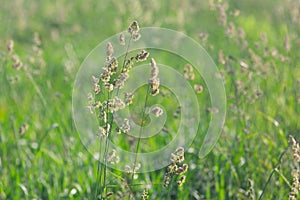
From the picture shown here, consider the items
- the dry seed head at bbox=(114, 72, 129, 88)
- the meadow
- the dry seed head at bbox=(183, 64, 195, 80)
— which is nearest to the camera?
the dry seed head at bbox=(114, 72, 129, 88)

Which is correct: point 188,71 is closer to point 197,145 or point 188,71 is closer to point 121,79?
point 197,145

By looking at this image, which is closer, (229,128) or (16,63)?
(16,63)

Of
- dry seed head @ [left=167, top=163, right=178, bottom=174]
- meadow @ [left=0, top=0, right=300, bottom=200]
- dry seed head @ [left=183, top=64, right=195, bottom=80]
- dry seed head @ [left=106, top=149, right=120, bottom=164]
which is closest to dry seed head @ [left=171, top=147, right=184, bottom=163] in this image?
dry seed head @ [left=167, top=163, right=178, bottom=174]

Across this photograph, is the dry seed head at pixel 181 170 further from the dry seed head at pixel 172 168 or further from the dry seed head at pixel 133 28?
the dry seed head at pixel 133 28

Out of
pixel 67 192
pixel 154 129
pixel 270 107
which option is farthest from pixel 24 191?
pixel 270 107

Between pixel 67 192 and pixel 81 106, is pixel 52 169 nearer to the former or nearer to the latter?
pixel 67 192

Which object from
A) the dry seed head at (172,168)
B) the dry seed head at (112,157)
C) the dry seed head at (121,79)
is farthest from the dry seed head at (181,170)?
the dry seed head at (121,79)

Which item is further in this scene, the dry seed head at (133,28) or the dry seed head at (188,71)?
the dry seed head at (188,71)

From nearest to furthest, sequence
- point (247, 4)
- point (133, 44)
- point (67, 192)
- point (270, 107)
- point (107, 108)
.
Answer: point (107, 108) < point (67, 192) < point (270, 107) < point (133, 44) < point (247, 4)

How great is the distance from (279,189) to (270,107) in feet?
2.66

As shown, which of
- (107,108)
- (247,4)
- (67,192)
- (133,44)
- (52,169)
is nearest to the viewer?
(107,108)

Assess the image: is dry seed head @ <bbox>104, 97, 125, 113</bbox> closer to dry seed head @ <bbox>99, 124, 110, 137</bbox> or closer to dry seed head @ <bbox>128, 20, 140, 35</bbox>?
dry seed head @ <bbox>99, 124, 110, 137</bbox>

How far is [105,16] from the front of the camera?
5.99 meters

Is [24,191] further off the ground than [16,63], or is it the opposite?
[16,63]
